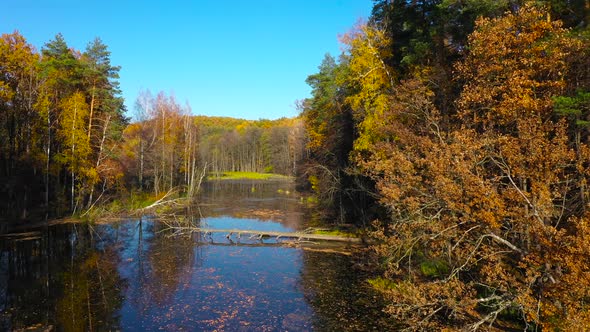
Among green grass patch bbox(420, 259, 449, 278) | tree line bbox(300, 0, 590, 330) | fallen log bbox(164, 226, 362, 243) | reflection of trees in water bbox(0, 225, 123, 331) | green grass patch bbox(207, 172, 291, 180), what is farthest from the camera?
green grass patch bbox(207, 172, 291, 180)

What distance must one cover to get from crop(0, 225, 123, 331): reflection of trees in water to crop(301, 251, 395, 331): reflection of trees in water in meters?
6.94

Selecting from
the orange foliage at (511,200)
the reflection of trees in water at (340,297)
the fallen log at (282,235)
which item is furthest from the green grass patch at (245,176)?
the orange foliage at (511,200)

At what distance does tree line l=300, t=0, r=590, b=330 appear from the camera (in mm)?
10484

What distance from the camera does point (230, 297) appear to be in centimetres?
1527

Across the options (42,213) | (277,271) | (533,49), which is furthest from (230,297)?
(42,213)

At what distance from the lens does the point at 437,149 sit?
11.7m

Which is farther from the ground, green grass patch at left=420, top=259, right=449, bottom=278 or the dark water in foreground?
green grass patch at left=420, top=259, right=449, bottom=278

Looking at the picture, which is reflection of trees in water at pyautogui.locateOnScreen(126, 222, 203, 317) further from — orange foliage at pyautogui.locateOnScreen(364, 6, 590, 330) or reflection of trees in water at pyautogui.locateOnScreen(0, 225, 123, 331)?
orange foliage at pyautogui.locateOnScreen(364, 6, 590, 330)

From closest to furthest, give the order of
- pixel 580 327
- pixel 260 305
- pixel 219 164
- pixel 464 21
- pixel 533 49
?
pixel 580 327, pixel 533 49, pixel 260 305, pixel 464 21, pixel 219 164

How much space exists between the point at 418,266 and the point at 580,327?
30.7 feet

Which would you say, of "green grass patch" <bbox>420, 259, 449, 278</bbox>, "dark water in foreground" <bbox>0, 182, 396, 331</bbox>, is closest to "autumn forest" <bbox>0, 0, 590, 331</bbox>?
"green grass patch" <bbox>420, 259, 449, 278</bbox>

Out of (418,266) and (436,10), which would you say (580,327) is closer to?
(418,266)

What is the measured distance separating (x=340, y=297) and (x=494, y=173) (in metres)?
7.40

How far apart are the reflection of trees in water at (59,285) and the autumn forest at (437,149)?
796 centimetres
